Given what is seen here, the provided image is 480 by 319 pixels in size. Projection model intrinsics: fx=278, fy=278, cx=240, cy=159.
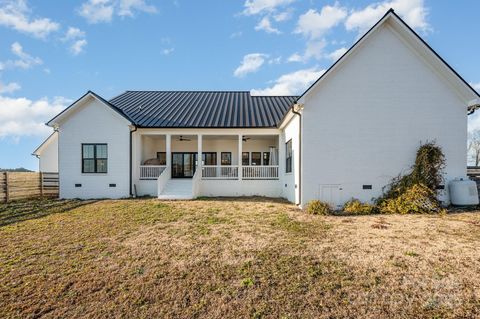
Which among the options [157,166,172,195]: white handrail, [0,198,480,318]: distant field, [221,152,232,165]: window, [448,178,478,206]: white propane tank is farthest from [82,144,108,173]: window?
[448,178,478,206]: white propane tank

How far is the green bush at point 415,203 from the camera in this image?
10484 millimetres

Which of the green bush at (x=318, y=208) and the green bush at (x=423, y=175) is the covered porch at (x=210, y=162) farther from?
the green bush at (x=423, y=175)

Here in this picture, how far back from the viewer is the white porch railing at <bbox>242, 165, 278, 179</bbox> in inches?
637

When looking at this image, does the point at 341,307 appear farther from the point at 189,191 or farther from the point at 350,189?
the point at 189,191

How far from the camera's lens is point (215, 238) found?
7.40 meters

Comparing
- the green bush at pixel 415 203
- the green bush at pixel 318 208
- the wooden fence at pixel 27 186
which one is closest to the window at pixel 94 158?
the wooden fence at pixel 27 186

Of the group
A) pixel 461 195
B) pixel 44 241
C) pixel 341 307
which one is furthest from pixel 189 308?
pixel 461 195

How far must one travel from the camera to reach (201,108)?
63.0 ft

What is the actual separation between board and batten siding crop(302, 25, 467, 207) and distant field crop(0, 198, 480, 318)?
2.42 m

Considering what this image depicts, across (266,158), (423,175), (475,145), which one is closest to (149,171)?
(266,158)

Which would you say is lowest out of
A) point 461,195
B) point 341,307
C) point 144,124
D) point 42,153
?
point 341,307

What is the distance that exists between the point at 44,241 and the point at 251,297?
6.07 m

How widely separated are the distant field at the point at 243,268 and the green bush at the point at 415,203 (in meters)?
1.04

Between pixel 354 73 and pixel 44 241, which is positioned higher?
pixel 354 73
